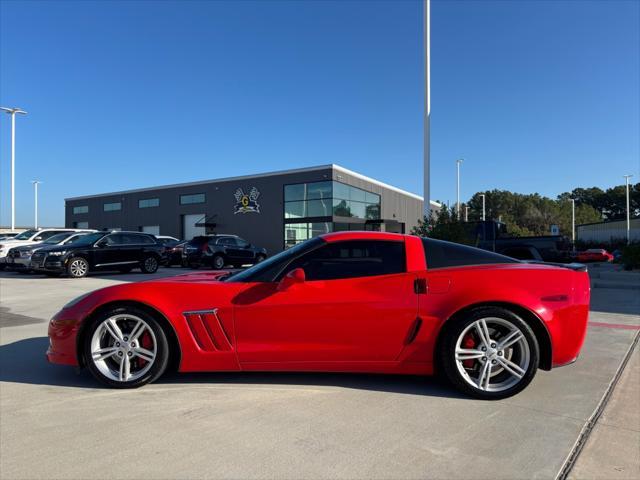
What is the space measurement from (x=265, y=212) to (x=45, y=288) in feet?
79.2

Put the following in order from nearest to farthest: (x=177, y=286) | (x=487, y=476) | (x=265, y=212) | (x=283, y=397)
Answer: (x=487, y=476) → (x=283, y=397) → (x=177, y=286) → (x=265, y=212)

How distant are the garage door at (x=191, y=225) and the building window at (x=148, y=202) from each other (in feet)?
12.3

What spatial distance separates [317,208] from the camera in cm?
3238

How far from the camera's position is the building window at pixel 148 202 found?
4141 cm

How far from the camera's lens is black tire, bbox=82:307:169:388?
364 cm

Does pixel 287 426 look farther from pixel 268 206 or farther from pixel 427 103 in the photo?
pixel 268 206

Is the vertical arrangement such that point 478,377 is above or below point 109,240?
below

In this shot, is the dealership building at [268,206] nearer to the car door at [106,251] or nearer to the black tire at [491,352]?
the car door at [106,251]

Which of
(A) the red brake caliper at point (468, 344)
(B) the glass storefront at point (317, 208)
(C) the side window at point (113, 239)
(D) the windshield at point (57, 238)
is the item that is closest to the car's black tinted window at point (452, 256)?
(A) the red brake caliper at point (468, 344)

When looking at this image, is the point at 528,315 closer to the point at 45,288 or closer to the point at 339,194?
the point at 45,288

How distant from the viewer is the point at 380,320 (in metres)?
3.53

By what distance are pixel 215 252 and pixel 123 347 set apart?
16002 millimetres

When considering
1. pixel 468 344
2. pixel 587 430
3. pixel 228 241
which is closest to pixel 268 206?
pixel 228 241

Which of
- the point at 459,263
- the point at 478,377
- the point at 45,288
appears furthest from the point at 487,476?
the point at 45,288
